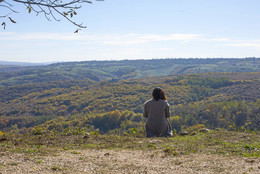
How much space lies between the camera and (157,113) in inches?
Answer: 321

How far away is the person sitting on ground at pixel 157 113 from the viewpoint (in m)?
8.10

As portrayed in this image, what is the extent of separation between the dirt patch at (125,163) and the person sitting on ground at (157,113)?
205 cm

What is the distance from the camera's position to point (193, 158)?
18.7ft

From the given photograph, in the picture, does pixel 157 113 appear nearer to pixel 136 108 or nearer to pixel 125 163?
pixel 125 163

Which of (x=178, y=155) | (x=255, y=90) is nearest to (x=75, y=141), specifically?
(x=178, y=155)

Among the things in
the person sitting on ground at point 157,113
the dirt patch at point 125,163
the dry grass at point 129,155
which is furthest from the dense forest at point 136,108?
the dirt patch at point 125,163

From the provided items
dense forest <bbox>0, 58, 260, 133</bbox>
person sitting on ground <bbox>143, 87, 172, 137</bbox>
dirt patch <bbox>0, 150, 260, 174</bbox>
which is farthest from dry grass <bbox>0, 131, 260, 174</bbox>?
dense forest <bbox>0, 58, 260, 133</bbox>

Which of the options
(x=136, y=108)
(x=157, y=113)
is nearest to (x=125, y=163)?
(x=157, y=113)

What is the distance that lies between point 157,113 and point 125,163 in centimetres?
301

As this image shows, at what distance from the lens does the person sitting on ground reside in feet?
26.6

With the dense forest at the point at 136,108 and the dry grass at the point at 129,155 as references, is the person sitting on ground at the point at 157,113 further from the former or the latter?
the dense forest at the point at 136,108

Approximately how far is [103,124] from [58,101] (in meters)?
38.9

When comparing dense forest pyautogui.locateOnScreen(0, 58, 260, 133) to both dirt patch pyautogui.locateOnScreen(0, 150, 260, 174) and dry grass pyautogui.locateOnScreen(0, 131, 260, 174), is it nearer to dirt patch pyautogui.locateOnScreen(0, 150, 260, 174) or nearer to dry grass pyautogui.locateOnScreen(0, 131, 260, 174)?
dry grass pyautogui.locateOnScreen(0, 131, 260, 174)

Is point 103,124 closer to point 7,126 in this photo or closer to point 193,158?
point 7,126
